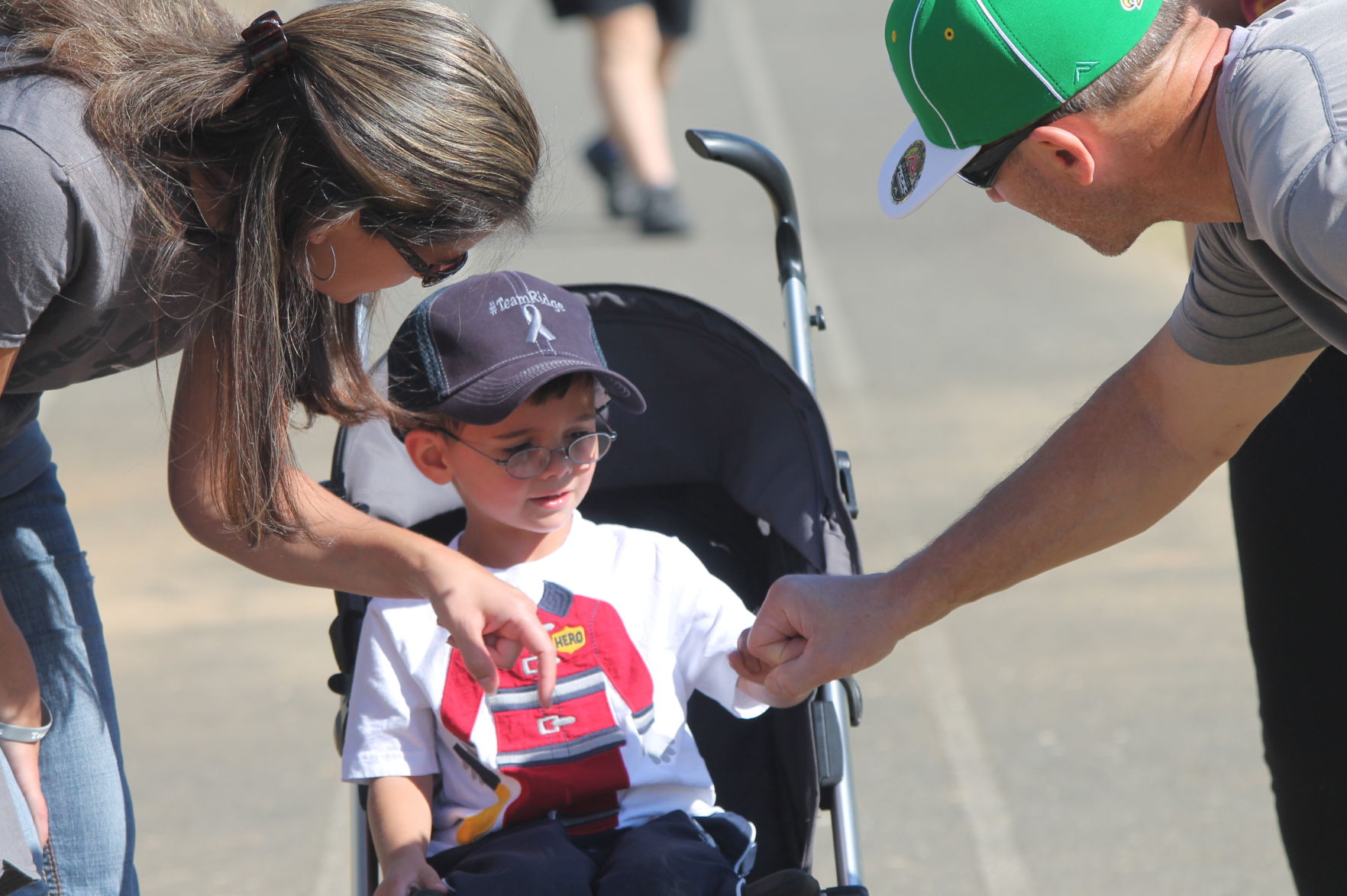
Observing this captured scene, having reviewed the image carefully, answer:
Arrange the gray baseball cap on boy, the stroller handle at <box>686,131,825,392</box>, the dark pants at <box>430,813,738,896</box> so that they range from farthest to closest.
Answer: the stroller handle at <box>686,131,825,392</box> < the gray baseball cap on boy < the dark pants at <box>430,813,738,896</box>

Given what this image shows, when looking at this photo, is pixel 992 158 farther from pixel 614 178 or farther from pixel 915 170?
pixel 614 178

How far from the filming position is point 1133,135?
63.3 inches

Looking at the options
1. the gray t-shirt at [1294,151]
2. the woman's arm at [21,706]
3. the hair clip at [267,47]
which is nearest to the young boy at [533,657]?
the woman's arm at [21,706]

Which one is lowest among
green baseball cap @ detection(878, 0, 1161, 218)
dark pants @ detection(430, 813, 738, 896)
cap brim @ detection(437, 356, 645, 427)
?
dark pants @ detection(430, 813, 738, 896)

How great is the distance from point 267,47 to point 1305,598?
1747 millimetres

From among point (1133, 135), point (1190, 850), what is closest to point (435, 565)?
point (1133, 135)

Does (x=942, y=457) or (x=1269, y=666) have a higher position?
(x=1269, y=666)

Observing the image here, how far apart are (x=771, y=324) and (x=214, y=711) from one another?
3249 mm

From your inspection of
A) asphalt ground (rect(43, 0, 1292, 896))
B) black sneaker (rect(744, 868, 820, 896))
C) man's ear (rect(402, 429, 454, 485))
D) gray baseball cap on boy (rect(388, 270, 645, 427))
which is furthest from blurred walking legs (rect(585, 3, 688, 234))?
black sneaker (rect(744, 868, 820, 896))

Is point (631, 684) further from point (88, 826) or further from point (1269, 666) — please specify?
point (1269, 666)

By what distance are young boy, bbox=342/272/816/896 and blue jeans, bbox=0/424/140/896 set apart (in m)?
0.37

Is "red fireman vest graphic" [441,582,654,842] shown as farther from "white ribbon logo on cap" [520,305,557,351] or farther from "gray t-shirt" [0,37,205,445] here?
"gray t-shirt" [0,37,205,445]

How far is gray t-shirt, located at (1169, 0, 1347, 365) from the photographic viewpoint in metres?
1.29

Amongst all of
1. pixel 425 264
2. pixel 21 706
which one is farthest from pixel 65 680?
pixel 425 264
